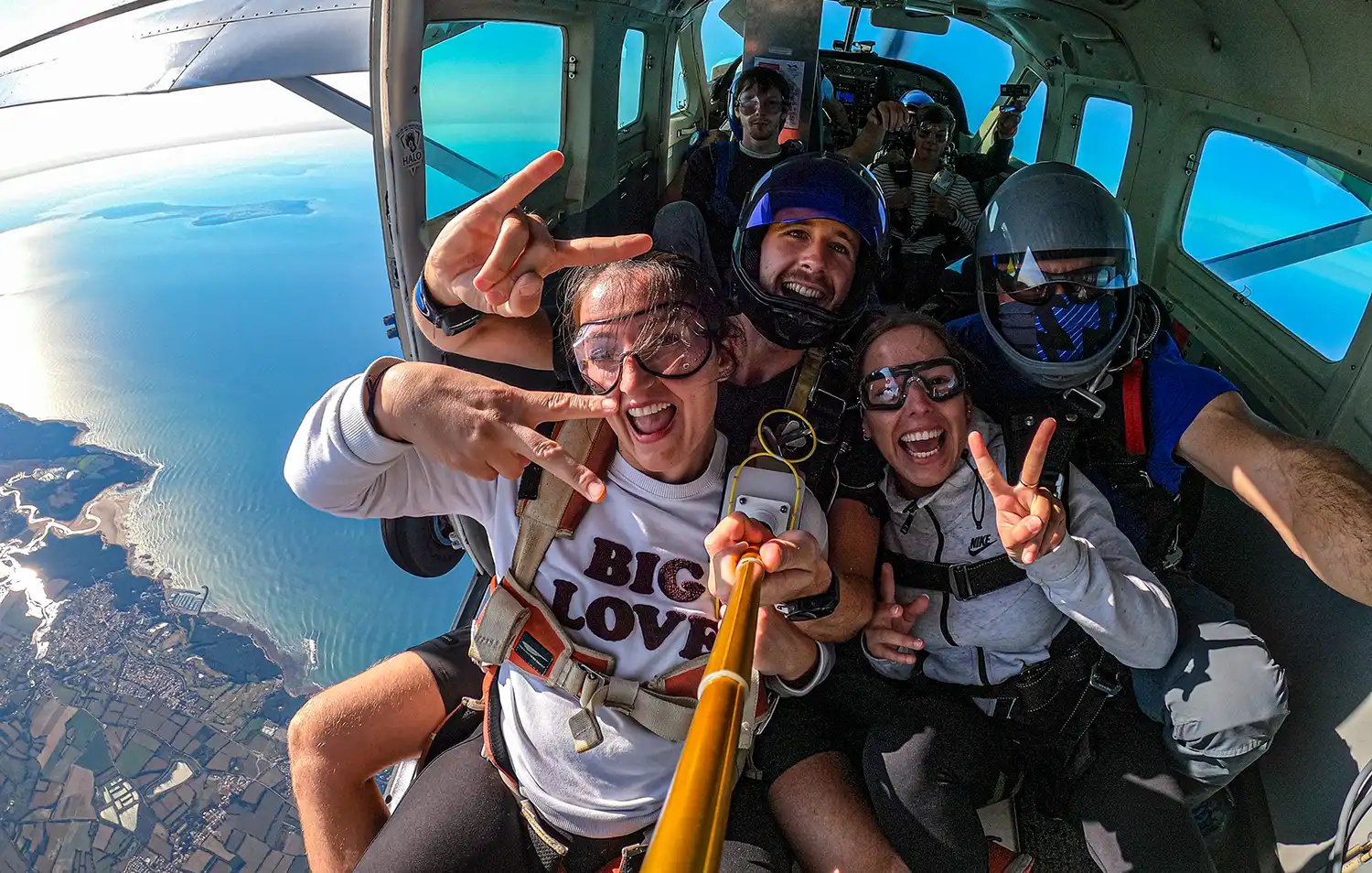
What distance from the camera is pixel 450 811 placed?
1.27 m

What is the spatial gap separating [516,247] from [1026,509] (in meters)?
1.01

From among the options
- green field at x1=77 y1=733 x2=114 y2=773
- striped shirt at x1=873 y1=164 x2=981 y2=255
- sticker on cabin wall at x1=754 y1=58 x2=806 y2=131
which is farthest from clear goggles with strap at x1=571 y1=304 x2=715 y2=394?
green field at x1=77 y1=733 x2=114 y2=773

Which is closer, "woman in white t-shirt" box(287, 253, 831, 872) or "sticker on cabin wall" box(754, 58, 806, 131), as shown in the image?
"woman in white t-shirt" box(287, 253, 831, 872)

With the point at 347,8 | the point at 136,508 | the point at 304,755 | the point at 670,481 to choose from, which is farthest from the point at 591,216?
the point at 136,508

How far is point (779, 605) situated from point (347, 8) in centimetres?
203

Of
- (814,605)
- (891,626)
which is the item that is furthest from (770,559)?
(891,626)

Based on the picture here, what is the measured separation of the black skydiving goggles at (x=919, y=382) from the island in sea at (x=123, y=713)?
3.88m

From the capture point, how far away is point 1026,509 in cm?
112

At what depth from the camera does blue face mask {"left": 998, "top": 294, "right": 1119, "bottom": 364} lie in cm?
148

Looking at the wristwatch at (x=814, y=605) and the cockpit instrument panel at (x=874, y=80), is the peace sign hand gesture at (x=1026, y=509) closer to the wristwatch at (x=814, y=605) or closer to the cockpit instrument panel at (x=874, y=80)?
the wristwatch at (x=814, y=605)

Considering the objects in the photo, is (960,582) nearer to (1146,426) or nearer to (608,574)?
(1146,426)

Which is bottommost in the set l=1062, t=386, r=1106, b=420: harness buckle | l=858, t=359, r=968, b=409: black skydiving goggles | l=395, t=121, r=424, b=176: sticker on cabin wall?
l=1062, t=386, r=1106, b=420: harness buckle

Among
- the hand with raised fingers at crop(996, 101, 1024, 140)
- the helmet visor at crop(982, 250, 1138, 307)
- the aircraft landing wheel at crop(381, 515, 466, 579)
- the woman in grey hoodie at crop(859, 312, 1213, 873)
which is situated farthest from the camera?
the hand with raised fingers at crop(996, 101, 1024, 140)

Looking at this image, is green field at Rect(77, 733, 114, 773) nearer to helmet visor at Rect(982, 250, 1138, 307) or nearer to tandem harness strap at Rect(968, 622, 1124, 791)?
tandem harness strap at Rect(968, 622, 1124, 791)
